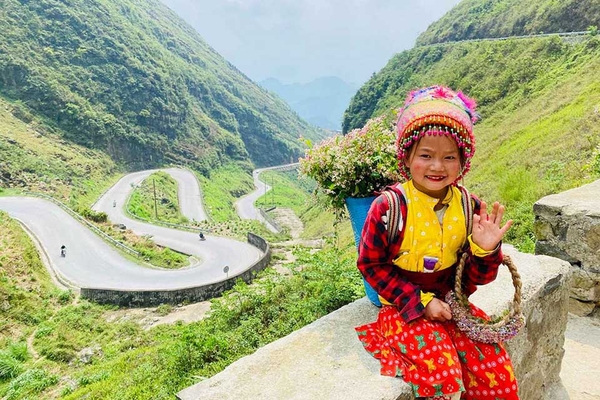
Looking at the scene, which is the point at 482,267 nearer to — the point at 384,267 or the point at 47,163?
the point at 384,267

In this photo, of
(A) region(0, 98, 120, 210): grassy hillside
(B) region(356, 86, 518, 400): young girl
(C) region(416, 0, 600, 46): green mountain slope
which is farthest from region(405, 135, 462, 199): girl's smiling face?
(C) region(416, 0, 600, 46): green mountain slope

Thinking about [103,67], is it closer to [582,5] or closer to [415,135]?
[582,5]

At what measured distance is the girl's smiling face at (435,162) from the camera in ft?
6.89

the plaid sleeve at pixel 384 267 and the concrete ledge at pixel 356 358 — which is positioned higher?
the plaid sleeve at pixel 384 267

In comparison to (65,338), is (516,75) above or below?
above

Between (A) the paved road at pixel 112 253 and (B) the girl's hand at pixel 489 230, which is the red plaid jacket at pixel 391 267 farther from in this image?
(A) the paved road at pixel 112 253

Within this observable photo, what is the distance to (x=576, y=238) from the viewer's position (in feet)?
13.5

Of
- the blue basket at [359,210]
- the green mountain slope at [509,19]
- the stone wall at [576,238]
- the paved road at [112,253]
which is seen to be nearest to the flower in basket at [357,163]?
the blue basket at [359,210]

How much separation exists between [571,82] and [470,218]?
28.2m

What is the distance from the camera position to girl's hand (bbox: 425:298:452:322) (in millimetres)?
2127

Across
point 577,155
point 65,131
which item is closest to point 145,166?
point 65,131

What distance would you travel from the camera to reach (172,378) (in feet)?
16.9

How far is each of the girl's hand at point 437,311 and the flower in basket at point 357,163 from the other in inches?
39.7

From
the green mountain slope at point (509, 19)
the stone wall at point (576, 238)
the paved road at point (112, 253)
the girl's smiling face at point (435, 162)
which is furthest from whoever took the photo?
the green mountain slope at point (509, 19)
